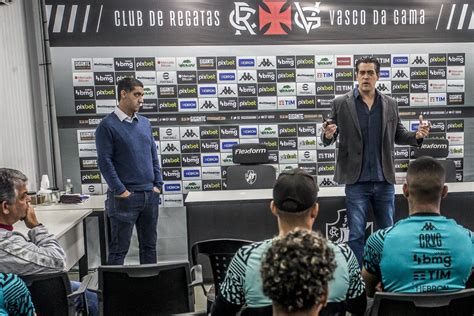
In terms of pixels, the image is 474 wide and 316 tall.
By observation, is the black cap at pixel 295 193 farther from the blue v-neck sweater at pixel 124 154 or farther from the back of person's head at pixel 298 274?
the blue v-neck sweater at pixel 124 154

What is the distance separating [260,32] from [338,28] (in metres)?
0.85

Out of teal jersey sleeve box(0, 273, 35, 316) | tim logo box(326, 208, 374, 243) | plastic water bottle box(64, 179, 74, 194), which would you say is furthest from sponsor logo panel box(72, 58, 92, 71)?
teal jersey sleeve box(0, 273, 35, 316)

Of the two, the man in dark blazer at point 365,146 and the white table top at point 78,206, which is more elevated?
the man in dark blazer at point 365,146

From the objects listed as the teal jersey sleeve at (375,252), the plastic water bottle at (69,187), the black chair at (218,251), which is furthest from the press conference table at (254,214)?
the teal jersey sleeve at (375,252)

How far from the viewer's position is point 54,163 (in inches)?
205

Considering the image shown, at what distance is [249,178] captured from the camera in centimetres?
445

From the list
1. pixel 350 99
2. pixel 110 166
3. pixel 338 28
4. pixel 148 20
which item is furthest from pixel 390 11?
pixel 110 166

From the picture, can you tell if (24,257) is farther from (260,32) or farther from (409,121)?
(409,121)

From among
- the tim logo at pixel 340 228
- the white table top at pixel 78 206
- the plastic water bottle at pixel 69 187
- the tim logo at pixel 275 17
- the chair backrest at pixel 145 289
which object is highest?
the tim logo at pixel 275 17

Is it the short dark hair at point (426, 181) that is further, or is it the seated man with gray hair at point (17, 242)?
the seated man with gray hair at point (17, 242)

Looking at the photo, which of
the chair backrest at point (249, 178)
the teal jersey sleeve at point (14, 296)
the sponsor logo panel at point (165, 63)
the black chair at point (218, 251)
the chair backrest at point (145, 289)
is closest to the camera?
the teal jersey sleeve at point (14, 296)

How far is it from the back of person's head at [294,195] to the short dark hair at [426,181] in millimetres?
458

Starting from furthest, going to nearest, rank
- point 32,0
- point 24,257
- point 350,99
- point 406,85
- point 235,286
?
1. point 406,85
2. point 32,0
3. point 350,99
4. point 24,257
5. point 235,286

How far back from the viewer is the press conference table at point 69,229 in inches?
125
